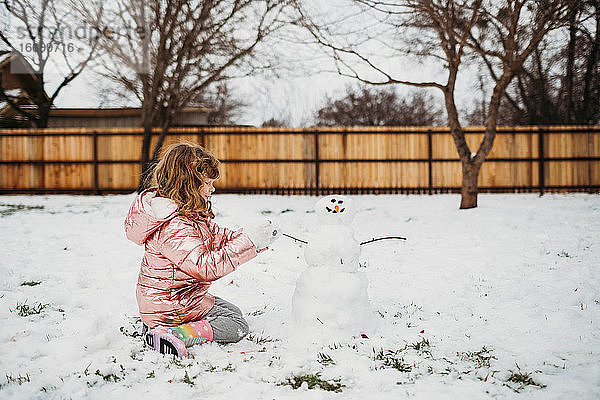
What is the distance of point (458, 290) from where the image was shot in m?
4.09

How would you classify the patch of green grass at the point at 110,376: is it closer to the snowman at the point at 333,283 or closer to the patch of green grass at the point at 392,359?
the snowman at the point at 333,283

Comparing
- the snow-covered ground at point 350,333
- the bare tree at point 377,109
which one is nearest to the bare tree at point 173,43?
the snow-covered ground at point 350,333

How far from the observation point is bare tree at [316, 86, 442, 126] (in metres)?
34.3

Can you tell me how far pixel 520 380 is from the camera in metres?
2.39

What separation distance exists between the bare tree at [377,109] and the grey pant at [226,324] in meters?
31.8

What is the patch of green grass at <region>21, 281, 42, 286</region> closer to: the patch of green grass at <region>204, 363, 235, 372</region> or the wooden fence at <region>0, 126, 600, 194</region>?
the patch of green grass at <region>204, 363, 235, 372</region>

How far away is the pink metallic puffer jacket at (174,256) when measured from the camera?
8.91 ft

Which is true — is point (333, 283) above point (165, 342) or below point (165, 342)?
above

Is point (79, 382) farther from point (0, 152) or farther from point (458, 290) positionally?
point (0, 152)

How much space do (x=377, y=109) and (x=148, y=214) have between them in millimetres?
33146

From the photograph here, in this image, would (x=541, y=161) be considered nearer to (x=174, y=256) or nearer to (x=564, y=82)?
(x=564, y=82)

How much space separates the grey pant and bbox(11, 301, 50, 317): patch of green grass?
4.73ft

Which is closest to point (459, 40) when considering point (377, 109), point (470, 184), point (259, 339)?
point (470, 184)

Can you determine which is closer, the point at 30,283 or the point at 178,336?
the point at 178,336
